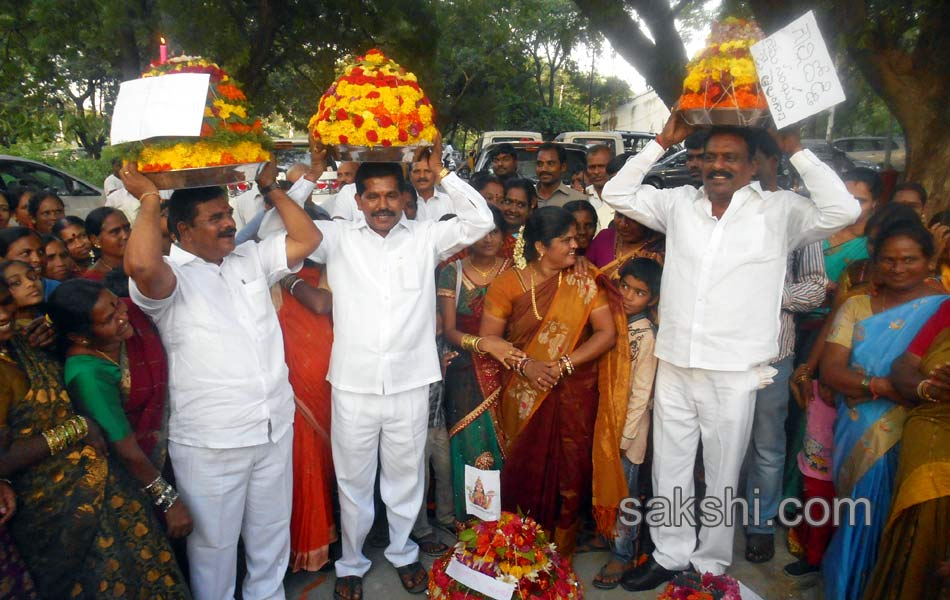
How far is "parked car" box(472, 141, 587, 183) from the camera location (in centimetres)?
952

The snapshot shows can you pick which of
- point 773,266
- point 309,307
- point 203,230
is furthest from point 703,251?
point 203,230

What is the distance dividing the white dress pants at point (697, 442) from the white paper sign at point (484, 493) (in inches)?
32.5

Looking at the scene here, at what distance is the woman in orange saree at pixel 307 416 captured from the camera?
10.9 ft

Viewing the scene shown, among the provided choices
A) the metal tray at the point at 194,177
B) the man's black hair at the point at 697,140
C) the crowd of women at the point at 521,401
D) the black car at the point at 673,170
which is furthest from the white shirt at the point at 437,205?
the black car at the point at 673,170

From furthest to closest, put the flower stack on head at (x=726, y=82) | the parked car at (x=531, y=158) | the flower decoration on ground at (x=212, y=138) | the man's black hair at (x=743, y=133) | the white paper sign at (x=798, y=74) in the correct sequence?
the parked car at (x=531, y=158), the man's black hair at (x=743, y=133), the flower stack on head at (x=726, y=82), the white paper sign at (x=798, y=74), the flower decoration on ground at (x=212, y=138)

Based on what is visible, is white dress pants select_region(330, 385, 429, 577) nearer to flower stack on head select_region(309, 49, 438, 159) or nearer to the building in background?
flower stack on head select_region(309, 49, 438, 159)

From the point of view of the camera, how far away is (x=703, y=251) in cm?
297

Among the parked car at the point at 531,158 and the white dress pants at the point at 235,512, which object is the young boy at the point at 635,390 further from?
the parked car at the point at 531,158

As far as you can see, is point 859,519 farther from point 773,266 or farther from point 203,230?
point 203,230

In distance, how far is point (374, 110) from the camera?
2811 millimetres

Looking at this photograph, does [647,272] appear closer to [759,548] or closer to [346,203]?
[759,548]

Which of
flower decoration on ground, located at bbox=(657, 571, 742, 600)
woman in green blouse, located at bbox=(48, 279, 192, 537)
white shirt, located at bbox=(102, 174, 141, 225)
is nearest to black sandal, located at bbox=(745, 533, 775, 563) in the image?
flower decoration on ground, located at bbox=(657, 571, 742, 600)

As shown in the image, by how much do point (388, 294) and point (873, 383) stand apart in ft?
7.11

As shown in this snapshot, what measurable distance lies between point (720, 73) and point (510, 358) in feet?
5.19
